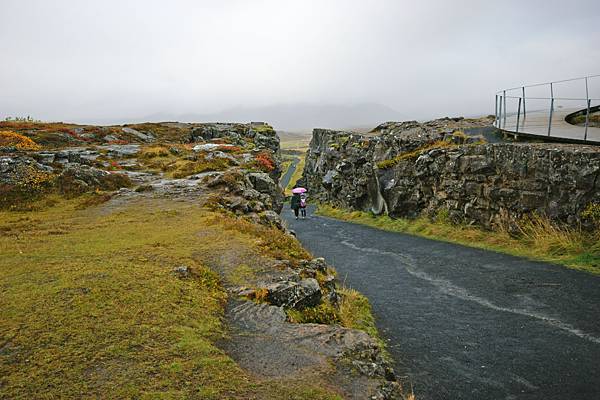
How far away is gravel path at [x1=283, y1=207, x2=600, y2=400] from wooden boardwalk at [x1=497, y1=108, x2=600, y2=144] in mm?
8035

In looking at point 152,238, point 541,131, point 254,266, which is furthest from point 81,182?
point 541,131

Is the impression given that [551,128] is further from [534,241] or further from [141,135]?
[141,135]

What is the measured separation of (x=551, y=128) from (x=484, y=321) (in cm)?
1915

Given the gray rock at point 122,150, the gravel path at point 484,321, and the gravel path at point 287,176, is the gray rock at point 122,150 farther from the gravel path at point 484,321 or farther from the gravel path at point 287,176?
the gravel path at point 287,176

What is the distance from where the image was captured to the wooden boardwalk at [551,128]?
2355 centimetres

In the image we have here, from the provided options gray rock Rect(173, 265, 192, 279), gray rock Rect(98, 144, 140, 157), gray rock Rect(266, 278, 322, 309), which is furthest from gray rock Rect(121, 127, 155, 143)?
gray rock Rect(266, 278, 322, 309)

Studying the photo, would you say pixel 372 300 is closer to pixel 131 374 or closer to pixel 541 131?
pixel 131 374

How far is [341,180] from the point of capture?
52500mm

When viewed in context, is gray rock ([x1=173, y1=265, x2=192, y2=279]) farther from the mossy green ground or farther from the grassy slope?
the grassy slope

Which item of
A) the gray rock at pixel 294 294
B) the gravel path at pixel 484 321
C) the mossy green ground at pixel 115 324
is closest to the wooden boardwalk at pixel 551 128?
the gravel path at pixel 484 321

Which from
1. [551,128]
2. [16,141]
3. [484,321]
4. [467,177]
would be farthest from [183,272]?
[16,141]

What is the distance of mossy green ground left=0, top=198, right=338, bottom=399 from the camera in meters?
6.14

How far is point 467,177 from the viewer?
Answer: 28.2 m

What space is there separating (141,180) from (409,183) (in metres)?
20.7
